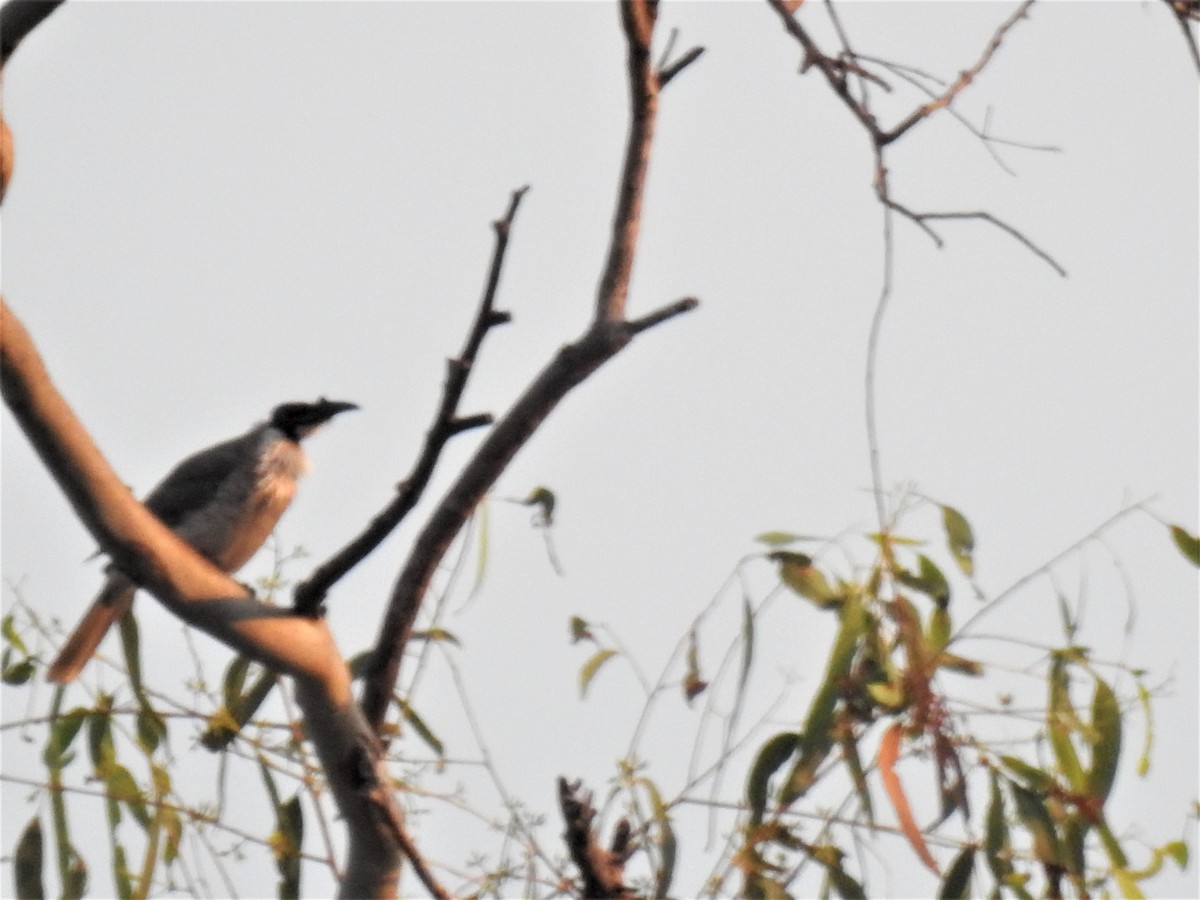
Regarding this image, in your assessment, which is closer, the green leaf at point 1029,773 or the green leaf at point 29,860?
the green leaf at point 1029,773

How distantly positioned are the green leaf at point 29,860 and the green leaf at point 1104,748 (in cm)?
184

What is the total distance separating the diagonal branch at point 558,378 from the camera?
91.4 inches

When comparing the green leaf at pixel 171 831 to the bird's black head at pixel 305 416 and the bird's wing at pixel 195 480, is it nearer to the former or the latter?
the bird's wing at pixel 195 480

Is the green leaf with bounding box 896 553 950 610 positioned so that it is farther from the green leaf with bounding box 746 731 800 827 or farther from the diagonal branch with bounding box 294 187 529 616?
the diagonal branch with bounding box 294 187 529 616

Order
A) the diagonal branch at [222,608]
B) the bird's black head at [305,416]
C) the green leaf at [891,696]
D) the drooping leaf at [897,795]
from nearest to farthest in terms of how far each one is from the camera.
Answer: the diagonal branch at [222,608]
the drooping leaf at [897,795]
the green leaf at [891,696]
the bird's black head at [305,416]

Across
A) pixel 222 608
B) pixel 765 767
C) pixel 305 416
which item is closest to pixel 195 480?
pixel 305 416

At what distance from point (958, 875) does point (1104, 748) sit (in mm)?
301

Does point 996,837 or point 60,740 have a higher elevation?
point 60,740

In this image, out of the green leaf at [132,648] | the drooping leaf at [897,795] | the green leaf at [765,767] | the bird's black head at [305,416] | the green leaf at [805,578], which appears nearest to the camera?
the drooping leaf at [897,795]

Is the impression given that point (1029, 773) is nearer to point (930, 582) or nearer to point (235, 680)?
point (930, 582)

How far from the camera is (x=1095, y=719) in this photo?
2764mm

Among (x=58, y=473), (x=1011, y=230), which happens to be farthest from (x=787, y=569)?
(x=58, y=473)

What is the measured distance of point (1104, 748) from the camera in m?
2.76

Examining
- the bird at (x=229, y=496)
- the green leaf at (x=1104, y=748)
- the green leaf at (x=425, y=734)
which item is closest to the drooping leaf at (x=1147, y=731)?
the green leaf at (x=1104, y=748)
